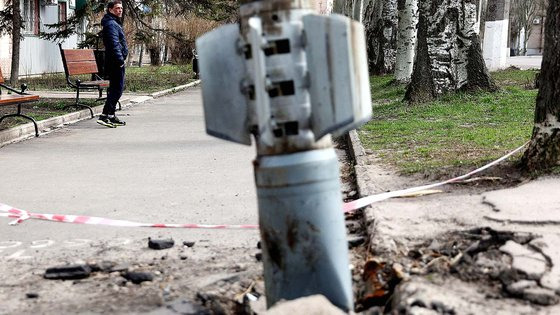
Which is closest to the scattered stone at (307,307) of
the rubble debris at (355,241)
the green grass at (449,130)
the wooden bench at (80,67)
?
the rubble debris at (355,241)

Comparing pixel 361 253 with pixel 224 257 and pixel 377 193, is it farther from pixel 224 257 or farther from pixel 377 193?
pixel 377 193

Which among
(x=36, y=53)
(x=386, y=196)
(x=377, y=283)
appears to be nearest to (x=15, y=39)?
(x=36, y=53)

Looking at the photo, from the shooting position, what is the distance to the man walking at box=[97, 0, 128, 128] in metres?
15.2

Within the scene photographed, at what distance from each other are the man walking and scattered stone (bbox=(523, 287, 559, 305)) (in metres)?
11.7

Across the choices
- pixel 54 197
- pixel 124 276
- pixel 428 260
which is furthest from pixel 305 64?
pixel 54 197

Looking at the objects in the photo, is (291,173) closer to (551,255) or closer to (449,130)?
(551,255)

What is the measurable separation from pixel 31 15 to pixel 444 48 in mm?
25104

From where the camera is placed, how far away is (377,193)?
7.18 m

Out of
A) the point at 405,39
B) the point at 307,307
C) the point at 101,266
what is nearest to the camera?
the point at 307,307

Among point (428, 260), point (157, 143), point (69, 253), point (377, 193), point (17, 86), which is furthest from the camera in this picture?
point (17, 86)

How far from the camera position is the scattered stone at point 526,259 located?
4.34m

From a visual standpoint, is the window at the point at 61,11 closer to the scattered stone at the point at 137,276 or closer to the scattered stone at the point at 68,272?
the scattered stone at the point at 68,272

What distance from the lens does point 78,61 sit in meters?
18.8

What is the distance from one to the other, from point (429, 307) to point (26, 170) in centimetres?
699
